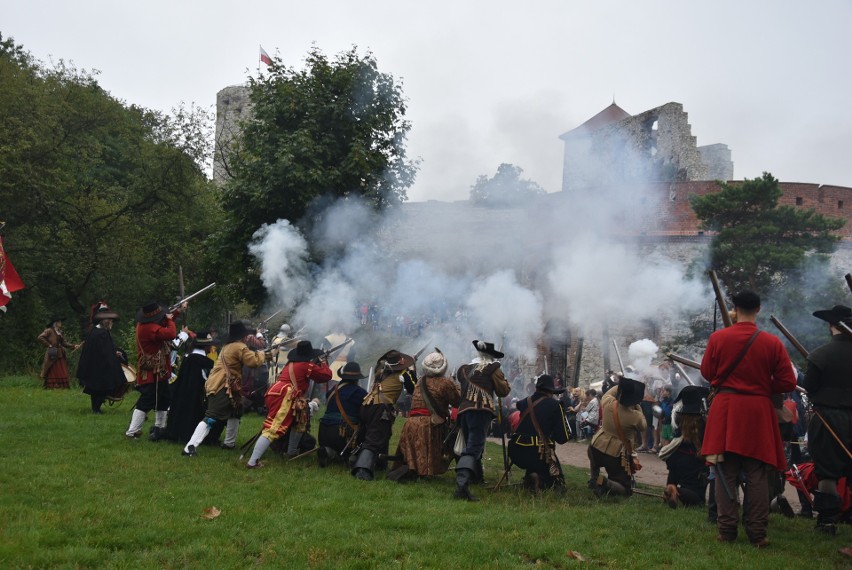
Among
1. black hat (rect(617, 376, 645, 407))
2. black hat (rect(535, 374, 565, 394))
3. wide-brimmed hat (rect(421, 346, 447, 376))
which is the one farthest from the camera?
wide-brimmed hat (rect(421, 346, 447, 376))

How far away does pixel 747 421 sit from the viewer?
6.16 m

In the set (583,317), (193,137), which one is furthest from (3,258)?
(193,137)

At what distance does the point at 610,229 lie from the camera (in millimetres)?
24422

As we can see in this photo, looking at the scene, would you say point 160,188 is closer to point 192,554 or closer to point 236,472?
point 236,472

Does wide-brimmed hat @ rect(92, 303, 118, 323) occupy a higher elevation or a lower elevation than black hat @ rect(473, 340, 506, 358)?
higher

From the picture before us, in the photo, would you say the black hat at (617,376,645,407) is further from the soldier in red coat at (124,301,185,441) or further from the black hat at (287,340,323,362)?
the soldier in red coat at (124,301,185,441)

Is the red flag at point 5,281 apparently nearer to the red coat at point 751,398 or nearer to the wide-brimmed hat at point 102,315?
the wide-brimmed hat at point 102,315

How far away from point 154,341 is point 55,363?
28.0ft

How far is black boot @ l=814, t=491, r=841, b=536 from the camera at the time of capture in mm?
6660

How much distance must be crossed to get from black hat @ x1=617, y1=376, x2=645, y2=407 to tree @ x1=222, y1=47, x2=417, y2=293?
1184 cm

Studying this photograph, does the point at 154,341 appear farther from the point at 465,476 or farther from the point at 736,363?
the point at 736,363

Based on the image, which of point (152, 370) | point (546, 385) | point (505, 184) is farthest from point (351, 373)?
point (505, 184)

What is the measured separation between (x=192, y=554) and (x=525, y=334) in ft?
55.2

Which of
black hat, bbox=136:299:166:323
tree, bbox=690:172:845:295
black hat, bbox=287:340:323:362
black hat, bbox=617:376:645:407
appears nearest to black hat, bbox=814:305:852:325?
black hat, bbox=617:376:645:407
